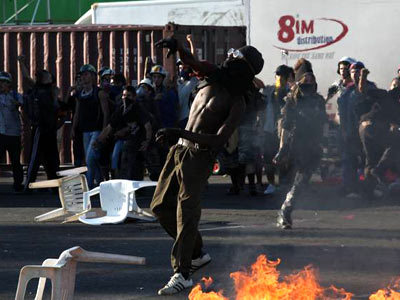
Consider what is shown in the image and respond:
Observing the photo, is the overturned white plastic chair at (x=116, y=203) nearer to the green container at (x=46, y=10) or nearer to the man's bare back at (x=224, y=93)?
the man's bare back at (x=224, y=93)

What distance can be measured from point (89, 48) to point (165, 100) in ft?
12.9

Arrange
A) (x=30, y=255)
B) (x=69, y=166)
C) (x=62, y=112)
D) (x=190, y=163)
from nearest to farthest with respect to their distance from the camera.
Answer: (x=190, y=163)
(x=30, y=255)
(x=62, y=112)
(x=69, y=166)

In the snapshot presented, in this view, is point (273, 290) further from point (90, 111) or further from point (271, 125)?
point (90, 111)

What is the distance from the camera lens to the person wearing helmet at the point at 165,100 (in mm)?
15484

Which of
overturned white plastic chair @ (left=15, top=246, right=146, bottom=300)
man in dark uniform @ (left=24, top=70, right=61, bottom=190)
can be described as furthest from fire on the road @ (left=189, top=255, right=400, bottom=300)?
man in dark uniform @ (left=24, top=70, right=61, bottom=190)

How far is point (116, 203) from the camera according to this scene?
11.8 meters

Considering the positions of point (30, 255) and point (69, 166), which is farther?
point (69, 166)

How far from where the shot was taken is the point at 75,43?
62.4ft

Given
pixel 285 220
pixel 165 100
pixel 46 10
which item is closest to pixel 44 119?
pixel 165 100

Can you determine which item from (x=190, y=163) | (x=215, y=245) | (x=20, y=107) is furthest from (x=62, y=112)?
(x=190, y=163)

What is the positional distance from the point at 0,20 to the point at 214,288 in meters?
21.8

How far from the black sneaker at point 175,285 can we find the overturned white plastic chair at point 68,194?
14.7ft

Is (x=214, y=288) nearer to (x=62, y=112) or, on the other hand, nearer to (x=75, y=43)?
(x=62, y=112)

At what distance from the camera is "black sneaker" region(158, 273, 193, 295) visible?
7.46 m
